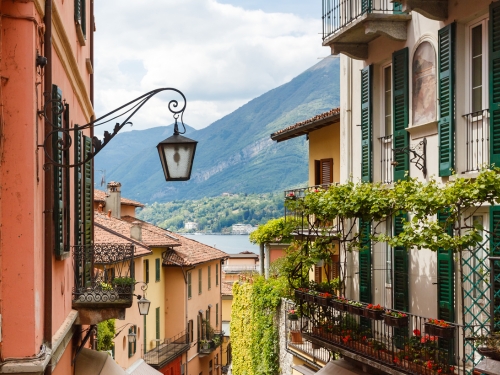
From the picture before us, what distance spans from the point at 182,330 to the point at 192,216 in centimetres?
14900

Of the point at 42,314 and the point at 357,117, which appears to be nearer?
the point at 42,314

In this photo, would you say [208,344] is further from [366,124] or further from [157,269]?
[366,124]

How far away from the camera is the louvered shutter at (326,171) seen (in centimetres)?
2303

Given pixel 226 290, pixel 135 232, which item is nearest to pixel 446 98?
pixel 135 232

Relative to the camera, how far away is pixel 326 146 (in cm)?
2323

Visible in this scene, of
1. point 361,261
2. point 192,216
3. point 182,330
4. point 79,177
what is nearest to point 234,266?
point 182,330

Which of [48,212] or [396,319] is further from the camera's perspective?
[396,319]

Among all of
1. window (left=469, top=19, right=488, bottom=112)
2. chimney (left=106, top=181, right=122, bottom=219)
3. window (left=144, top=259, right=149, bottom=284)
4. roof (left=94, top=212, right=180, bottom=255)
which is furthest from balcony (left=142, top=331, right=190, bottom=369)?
window (left=469, top=19, right=488, bottom=112)

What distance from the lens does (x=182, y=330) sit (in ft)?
134

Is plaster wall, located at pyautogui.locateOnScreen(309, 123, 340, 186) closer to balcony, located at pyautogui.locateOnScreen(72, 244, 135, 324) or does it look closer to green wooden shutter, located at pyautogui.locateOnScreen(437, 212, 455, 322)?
green wooden shutter, located at pyautogui.locateOnScreen(437, 212, 455, 322)

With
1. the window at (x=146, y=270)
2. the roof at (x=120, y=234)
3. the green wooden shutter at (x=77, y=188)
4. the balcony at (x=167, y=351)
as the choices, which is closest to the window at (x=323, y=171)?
the roof at (x=120, y=234)

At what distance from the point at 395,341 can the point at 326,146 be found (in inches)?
390

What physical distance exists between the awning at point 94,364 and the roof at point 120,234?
50.7ft

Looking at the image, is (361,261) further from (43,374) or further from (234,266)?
(234,266)
